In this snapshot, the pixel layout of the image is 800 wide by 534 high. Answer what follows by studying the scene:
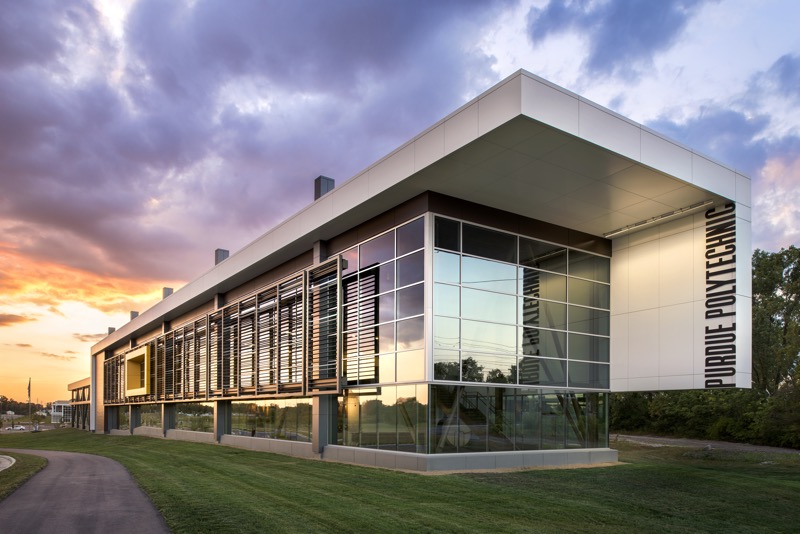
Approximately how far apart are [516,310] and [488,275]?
1536 millimetres

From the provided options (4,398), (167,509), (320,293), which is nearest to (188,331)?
(320,293)

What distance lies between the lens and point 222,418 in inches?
1235

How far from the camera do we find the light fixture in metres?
18.4

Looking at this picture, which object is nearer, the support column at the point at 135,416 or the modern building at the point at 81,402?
the support column at the point at 135,416

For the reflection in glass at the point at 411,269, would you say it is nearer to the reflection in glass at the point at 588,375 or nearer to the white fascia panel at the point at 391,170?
the white fascia panel at the point at 391,170

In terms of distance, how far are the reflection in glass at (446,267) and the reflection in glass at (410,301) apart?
1.92 ft

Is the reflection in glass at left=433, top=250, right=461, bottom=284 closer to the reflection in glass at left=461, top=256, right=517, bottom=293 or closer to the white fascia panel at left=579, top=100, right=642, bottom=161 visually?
the reflection in glass at left=461, top=256, right=517, bottom=293

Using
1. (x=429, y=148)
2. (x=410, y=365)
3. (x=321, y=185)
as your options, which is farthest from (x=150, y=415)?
(x=429, y=148)

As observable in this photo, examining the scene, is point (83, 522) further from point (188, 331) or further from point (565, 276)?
point (188, 331)

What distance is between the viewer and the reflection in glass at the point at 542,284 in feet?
65.5

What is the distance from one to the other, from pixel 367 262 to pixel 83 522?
469 inches

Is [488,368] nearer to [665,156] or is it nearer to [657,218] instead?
[657,218]

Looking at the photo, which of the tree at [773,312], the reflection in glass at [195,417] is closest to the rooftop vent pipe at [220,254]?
the reflection in glass at [195,417]

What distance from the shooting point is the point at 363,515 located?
34.6 feet
